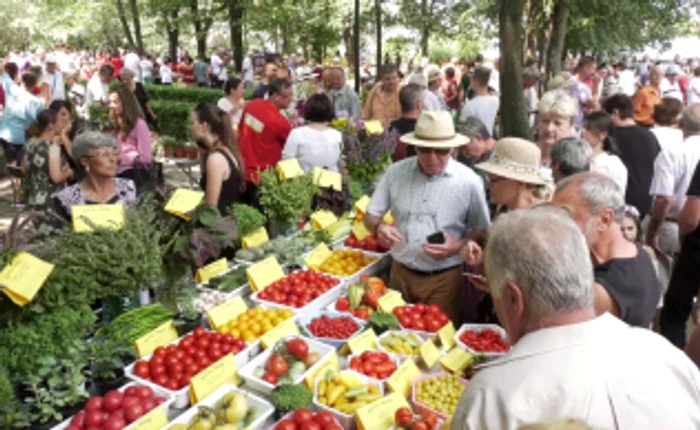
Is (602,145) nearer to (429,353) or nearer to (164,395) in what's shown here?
(429,353)

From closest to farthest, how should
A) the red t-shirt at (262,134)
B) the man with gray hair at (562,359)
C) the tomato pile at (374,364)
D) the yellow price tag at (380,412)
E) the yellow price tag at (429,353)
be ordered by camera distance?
the man with gray hair at (562,359)
the yellow price tag at (380,412)
the tomato pile at (374,364)
the yellow price tag at (429,353)
the red t-shirt at (262,134)

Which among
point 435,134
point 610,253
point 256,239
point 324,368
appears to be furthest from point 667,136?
point 324,368

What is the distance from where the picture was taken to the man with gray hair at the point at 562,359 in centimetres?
131

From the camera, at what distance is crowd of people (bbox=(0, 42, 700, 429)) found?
53.5 inches

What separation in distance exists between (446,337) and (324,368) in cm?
69

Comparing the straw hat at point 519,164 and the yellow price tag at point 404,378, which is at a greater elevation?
the straw hat at point 519,164

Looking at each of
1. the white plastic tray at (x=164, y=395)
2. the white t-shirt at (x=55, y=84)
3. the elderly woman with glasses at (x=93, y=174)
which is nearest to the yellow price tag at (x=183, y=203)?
the elderly woman with glasses at (x=93, y=174)

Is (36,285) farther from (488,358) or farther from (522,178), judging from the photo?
(522,178)

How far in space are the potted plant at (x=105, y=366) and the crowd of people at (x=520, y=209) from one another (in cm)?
73

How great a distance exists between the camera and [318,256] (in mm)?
3771

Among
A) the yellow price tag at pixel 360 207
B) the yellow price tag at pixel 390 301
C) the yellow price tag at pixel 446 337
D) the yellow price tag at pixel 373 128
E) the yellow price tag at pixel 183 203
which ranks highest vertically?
the yellow price tag at pixel 373 128

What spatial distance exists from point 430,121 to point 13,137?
6.17m

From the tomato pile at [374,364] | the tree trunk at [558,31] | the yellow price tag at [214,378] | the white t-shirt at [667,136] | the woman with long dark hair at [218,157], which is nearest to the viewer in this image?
the yellow price tag at [214,378]

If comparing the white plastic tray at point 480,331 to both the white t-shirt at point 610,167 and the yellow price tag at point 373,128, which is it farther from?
Answer: the yellow price tag at point 373,128
